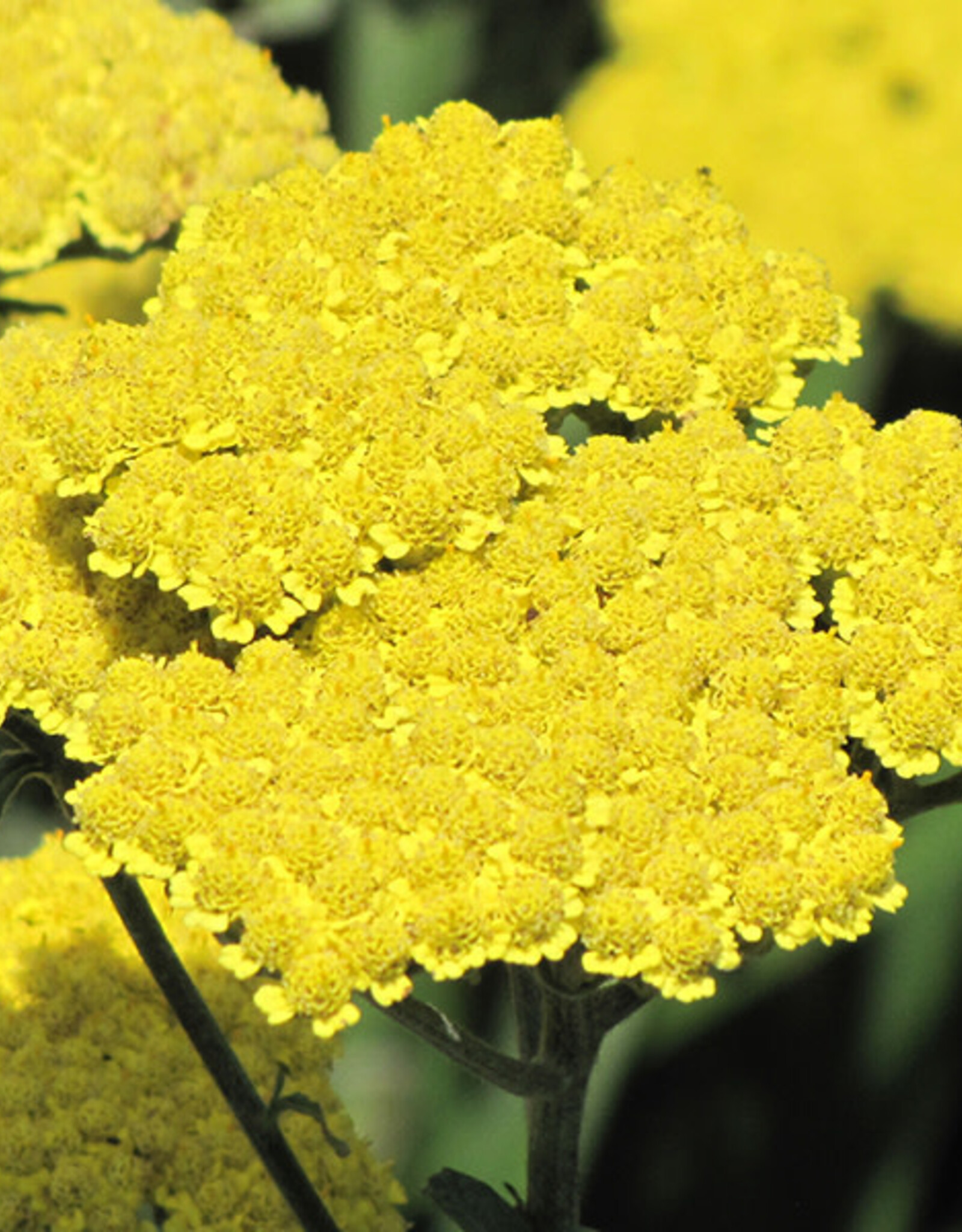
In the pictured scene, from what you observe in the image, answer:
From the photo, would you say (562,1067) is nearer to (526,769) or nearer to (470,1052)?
(470,1052)

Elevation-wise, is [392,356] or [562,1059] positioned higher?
[392,356]

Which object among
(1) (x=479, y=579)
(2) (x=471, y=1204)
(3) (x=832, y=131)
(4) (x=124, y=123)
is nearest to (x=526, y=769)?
(1) (x=479, y=579)

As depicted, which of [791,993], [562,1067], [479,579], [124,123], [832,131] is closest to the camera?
[479,579]

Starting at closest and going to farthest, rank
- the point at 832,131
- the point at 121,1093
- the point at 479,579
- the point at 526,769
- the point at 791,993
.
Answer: the point at 526,769
the point at 479,579
the point at 121,1093
the point at 791,993
the point at 832,131

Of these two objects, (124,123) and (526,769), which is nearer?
(526,769)

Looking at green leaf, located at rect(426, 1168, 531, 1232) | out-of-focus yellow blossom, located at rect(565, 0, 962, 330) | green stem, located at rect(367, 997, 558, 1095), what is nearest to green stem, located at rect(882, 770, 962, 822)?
green stem, located at rect(367, 997, 558, 1095)

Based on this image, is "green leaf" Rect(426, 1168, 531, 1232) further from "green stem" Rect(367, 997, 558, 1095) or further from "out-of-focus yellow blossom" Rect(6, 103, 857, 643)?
"out-of-focus yellow blossom" Rect(6, 103, 857, 643)

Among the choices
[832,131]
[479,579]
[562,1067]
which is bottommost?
[562,1067]

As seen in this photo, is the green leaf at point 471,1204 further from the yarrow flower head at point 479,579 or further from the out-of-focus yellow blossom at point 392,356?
the out-of-focus yellow blossom at point 392,356

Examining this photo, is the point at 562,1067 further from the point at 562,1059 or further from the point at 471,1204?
the point at 471,1204
